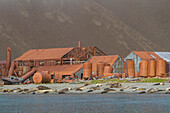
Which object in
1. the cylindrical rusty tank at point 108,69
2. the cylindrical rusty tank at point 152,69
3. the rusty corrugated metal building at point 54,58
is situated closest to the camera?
the cylindrical rusty tank at point 152,69

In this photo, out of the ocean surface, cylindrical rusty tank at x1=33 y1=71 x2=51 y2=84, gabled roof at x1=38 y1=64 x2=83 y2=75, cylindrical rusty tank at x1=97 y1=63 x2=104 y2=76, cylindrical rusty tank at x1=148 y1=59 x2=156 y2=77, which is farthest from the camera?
gabled roof at x1=38 y1=64 x2=83 y2=75

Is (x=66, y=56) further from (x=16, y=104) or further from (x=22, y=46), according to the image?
(x=22, y=46)

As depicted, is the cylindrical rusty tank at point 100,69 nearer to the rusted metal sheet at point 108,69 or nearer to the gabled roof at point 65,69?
the rusted metal sheet at point 108,69

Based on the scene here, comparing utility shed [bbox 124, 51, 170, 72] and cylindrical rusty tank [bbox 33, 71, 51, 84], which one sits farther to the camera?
utility shed [bbox 124, 51, 170, 72]

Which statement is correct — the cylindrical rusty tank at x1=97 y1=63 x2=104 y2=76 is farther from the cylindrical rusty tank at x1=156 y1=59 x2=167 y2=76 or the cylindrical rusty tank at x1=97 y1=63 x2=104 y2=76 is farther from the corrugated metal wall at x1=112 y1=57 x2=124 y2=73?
the cylindrical rusty tank at x1=156 y1=59 x2=167 y2=76

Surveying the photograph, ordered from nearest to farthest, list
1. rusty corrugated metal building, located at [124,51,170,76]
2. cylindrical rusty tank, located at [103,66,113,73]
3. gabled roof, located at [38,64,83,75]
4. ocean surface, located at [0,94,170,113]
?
ocean surface, located at [0,94,170,113], cylindrical rusty tank, located at [103,66,113,73], gabled roof, located at [38,64,83,75], rusty corrugated metal building, located at [124,51,170,76]

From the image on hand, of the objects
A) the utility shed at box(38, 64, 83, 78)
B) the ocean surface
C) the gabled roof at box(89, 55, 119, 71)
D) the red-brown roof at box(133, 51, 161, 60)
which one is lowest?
the ocean surface

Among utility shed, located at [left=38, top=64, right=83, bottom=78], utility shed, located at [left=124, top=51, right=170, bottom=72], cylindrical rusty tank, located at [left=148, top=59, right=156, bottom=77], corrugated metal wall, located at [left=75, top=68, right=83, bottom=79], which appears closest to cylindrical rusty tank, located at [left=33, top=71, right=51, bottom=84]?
utility shed, located at [left=38, top=64, right=83, bottom=78]

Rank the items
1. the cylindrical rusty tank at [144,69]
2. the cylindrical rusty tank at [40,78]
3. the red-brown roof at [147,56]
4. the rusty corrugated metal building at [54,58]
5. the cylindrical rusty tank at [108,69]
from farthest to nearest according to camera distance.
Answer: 1. the rusty corrugated metal building at [54,58]
2. the red-brown roof at [147,56]
3. the cylindrical rusty tank at [108,69]
4. the cylindrical rusty tank at [144,69]
5. the cylindrical rusty tank at [40,78]

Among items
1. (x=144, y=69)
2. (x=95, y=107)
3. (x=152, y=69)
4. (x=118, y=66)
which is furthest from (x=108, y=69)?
(x=95, y=107)

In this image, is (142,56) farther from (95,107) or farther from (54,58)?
(95,107)

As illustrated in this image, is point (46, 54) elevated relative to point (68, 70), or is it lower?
elevated

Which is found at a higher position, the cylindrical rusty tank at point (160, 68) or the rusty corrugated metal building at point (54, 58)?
the rusty corrugated metal building at point (54, 58)

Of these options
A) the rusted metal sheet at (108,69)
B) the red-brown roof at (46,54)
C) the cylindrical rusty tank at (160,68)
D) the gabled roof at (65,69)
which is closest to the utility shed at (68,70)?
the gabled roof at (65,69)
